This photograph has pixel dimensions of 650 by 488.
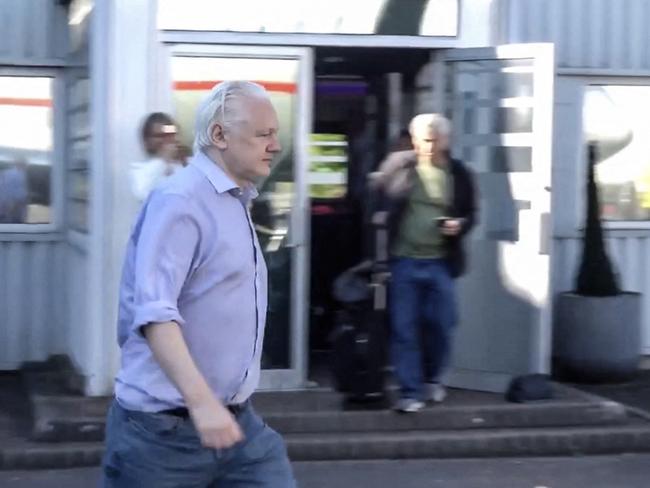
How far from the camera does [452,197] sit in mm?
7898

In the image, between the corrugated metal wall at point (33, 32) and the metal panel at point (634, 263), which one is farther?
the metal panel at point (634, 263)

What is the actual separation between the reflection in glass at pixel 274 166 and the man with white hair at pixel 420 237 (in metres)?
0.76

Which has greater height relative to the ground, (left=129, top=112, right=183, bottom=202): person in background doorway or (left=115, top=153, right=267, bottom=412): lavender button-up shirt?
(left=129, top=112, right=183, bottom=202): person in background doorway

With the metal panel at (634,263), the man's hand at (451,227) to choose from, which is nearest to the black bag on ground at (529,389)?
the man's hand at (451,227)

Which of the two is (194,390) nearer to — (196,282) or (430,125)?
(196,282)

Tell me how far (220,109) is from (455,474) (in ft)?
13.9

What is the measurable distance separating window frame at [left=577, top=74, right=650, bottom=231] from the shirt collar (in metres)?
6.54

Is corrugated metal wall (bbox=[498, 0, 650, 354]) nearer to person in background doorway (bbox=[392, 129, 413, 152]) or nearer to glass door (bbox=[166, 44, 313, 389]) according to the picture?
person in background doorway (bbox=[392, 129, 413, 152])

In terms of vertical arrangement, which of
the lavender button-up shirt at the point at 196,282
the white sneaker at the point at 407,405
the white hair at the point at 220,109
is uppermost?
the white hair at the point at 220,109

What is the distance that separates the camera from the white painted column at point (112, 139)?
314 inches

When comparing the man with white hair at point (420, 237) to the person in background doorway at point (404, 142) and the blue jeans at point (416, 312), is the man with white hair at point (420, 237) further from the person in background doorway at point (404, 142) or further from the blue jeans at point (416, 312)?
the person in background doorway at point (404, 142)

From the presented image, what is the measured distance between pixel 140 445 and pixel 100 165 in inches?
186

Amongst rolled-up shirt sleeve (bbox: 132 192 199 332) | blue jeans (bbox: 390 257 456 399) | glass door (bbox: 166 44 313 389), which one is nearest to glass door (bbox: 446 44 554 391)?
blue jeans (bbox: 390 257 456 399)

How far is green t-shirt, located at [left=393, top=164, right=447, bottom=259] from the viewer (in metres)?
7.86
